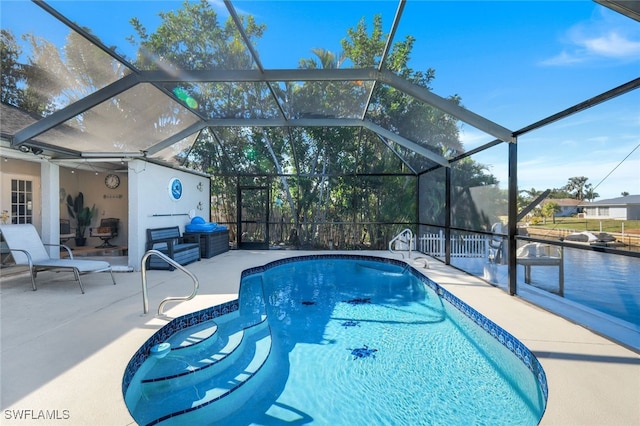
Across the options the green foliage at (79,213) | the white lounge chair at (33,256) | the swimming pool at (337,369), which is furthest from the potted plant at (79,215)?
the swimming pool at (337,369)

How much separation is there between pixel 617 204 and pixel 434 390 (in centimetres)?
305

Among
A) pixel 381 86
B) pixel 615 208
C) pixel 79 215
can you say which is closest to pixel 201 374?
pixel 615 208

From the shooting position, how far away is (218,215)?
1087 centimetres

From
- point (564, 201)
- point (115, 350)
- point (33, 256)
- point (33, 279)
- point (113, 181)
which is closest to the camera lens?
point (115, 350)

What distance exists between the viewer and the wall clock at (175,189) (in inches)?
307

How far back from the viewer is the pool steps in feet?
8.01

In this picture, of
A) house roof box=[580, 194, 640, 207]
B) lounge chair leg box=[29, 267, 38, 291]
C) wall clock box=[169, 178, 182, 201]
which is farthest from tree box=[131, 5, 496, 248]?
lounge chair leg box=[29, 267, 38, 291]

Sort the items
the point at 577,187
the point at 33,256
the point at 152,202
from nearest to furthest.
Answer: the point at 577,187
the point at 33,256
the point at 152,202

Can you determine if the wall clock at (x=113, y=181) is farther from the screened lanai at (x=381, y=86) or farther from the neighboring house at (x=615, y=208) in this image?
the neighboring house at (x=615, y=208)

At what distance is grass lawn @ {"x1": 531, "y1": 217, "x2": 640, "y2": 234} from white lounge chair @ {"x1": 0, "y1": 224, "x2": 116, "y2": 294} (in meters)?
7.07

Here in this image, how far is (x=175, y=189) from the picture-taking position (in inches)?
315

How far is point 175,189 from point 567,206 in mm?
8274

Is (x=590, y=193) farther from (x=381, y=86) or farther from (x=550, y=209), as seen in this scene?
(x=381, y=86)

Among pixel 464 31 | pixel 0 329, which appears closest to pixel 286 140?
pixel 464 31
